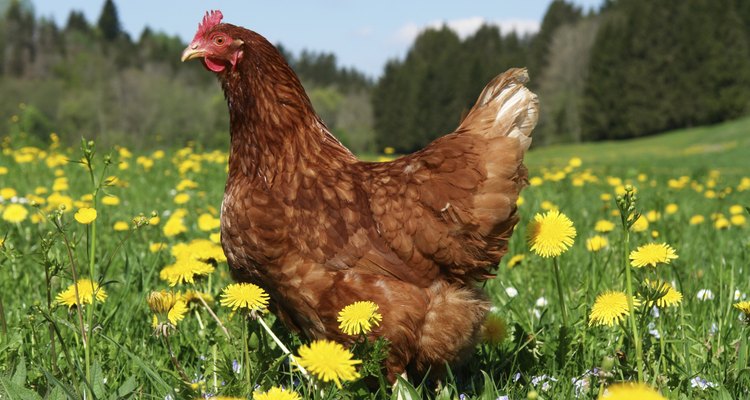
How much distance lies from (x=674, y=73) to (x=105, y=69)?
4442cm

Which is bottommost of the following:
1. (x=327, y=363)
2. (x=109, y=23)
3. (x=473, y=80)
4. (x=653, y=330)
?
(x=653, y=330)

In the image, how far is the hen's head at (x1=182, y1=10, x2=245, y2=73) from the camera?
2500mm

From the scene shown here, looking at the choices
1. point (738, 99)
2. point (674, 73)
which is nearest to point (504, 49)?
point (674, 73)

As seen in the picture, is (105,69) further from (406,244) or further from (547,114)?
(406,244)

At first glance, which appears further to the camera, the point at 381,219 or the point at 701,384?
the point at 381,219

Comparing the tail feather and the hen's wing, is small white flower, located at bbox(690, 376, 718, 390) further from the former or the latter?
the tail feather

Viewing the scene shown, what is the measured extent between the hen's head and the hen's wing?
0.72 m

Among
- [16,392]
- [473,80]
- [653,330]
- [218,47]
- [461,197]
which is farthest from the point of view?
[473,80]

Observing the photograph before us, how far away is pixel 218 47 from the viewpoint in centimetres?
250

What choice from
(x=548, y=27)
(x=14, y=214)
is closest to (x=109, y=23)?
(x=548, y=27)

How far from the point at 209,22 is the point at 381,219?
42.7 inches

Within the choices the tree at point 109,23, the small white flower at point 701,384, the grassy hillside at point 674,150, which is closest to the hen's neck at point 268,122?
the small white flower at point 701,384

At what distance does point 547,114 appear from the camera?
55.5 meters

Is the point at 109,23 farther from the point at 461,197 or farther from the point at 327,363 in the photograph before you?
the point at 327,363
